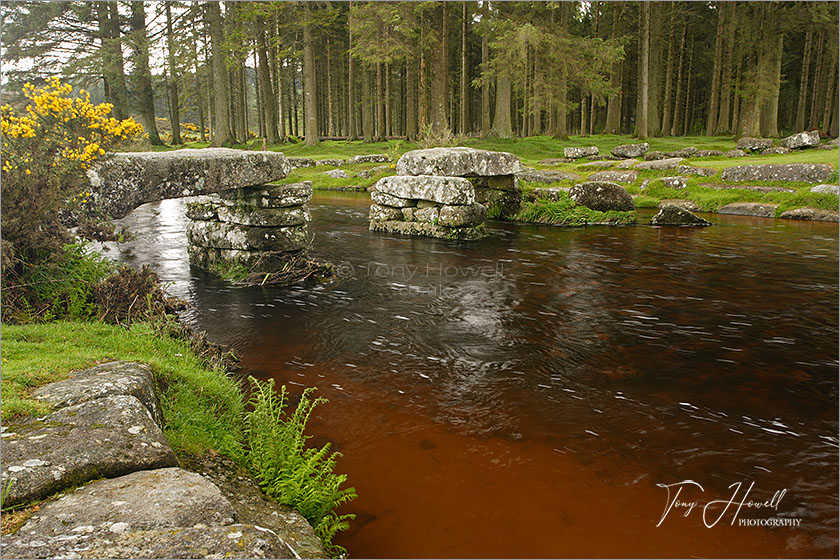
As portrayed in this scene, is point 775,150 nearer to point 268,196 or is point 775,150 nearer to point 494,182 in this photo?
point 494,182

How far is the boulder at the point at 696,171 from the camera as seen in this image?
64.9 feet

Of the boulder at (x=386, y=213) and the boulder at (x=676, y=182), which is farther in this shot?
the boulder at (x=676, y=182)

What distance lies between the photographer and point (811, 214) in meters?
16.3

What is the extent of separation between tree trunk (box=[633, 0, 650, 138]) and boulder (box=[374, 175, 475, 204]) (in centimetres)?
2022

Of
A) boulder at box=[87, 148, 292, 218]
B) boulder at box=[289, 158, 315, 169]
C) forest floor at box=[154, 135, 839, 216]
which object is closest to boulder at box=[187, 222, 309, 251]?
boulder at box=[87, 148, 292, 218]

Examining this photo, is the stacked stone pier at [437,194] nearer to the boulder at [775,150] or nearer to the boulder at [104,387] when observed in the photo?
the boulder at [104,387]

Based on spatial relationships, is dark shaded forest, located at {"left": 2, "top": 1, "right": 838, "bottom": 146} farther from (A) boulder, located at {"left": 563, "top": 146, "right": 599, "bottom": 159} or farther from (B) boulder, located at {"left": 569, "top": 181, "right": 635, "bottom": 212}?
(B) boulder, located at {"left": 569, "top": 181, "right": 635, "bottom": 212}

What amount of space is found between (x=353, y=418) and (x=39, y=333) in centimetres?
310

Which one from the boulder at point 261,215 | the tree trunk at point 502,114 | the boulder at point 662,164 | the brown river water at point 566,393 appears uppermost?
the tree trunk at point 502,114

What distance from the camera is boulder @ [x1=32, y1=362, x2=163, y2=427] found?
11.8 ft

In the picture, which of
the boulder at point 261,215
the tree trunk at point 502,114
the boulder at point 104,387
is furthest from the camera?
the tree trunk at point 502,114

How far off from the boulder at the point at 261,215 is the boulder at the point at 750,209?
15.0 metres

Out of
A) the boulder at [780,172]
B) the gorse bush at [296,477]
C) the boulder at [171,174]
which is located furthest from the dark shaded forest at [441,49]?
the gorse bush at [296,477]

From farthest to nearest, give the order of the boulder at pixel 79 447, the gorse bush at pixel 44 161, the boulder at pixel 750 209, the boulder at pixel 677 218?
the boulder at pixel 750 209, the boulder at pixel 677 218, the gorse bush at pixel 44 161, the boulder at pixel 79 447
